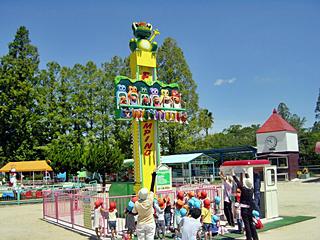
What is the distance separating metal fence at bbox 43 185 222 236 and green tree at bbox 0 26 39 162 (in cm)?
2710

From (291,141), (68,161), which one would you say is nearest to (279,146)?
(291,141)

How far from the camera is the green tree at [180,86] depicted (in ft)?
133

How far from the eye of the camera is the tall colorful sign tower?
15.3m

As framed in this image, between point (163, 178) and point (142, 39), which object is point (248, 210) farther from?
point (142, 39)

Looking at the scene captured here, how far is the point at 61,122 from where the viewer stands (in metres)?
40.7

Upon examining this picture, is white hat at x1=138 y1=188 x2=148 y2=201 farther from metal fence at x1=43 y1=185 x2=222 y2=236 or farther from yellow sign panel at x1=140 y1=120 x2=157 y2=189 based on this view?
yellow sign panel at x1=140 y1=120 x2=157 y2=189

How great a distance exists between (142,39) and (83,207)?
24.2 feet

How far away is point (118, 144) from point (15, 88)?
13.1 m

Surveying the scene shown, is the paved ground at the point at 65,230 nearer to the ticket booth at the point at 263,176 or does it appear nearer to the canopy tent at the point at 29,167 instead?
the ticket booth at the point at 263,176

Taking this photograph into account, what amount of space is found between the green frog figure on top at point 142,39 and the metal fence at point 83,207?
6083mm

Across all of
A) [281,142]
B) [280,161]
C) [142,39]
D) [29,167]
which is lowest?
→ [280,161]

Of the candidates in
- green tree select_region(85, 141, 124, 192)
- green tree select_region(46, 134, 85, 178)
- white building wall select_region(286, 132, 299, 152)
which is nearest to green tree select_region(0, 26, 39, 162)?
green tree select_region(46, 134, 85, 178)

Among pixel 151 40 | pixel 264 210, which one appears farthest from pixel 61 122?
pixel 264 210

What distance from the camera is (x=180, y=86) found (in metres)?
40.7
